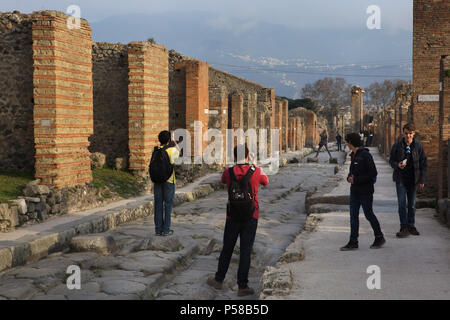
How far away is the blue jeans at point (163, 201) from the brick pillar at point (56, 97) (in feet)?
9.39

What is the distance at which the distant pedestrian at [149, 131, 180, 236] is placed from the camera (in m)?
7.70

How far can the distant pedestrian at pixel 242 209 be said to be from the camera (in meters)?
5.34

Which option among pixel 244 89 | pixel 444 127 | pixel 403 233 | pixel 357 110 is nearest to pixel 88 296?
pixel 403 233

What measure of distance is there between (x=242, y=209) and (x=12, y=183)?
5.66m

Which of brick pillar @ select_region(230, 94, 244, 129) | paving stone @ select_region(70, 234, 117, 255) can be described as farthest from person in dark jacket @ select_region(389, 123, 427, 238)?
brick pillar @ select_region(230, 94, 244, 129)

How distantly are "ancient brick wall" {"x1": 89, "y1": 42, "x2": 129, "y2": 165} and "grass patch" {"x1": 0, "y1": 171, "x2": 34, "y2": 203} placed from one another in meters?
3.68

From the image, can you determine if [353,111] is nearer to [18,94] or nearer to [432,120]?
[432,120]

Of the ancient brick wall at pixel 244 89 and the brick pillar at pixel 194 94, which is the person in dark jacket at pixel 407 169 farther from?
the ancient brick wall at pixel 244 89

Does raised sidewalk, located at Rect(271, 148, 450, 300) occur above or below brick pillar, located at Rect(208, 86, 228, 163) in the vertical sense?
below

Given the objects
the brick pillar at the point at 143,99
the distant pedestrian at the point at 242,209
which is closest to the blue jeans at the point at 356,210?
the distant pedestrian at the point at 242,209

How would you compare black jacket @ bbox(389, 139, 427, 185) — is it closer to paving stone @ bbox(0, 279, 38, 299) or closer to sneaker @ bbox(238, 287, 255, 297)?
sneaker @ bbox(238, 287, 255, 297)

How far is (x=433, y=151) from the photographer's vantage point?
1243 centimetres

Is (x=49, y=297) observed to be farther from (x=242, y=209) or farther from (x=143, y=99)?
(x=143, y=99)

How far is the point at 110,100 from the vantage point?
1370 centimetres
